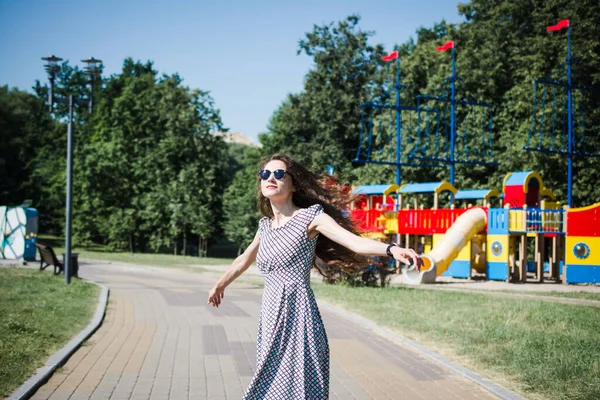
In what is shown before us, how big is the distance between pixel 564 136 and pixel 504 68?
9477 mm

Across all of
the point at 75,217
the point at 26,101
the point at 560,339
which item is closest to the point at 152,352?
the point at 560,339

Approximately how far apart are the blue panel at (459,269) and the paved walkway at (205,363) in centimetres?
1532

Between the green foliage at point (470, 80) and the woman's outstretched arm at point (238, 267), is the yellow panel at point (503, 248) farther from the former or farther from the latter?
the woman's outstretched arm at point (238, 267)

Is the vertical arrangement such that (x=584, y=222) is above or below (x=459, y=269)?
above

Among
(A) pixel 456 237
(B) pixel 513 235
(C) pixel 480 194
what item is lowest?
(A) pixel 456 237

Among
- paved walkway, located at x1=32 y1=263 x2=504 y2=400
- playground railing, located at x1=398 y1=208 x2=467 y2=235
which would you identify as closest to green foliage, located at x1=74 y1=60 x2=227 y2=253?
playground railing, located at x1=398 y1=208 x2=467 y2=235

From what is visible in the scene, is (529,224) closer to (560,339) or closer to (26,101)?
(560,339)

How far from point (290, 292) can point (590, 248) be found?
22.7m

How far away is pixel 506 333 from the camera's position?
10688 millimetres

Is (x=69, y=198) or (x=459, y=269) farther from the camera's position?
(x=459, y=269)

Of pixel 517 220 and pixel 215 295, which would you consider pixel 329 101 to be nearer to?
pixel 517 220

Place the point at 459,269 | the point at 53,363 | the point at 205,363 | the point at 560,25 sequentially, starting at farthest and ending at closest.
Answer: the point at 560,25
the point at 459,269
the point at 205,363
the point at 53,363

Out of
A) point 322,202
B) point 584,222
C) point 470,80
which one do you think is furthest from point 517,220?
point 322,202

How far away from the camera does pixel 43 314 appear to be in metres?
12.2
